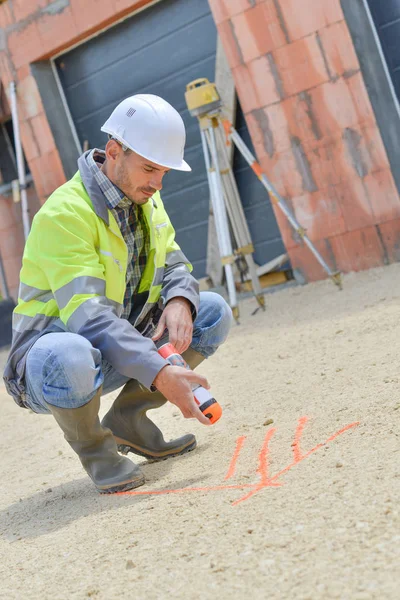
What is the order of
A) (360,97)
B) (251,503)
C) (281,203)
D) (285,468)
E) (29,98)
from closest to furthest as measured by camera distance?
(251,503), (285,468), (360,97), (281,203), (29,98)

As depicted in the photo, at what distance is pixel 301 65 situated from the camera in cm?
679

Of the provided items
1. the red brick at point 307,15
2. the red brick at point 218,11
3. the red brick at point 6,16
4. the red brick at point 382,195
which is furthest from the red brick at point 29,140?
the red brick at point 382,195

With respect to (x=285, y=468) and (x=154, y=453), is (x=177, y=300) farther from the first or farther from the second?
(x=285, y=468)

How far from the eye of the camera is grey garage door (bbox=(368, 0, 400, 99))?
6.77 meters

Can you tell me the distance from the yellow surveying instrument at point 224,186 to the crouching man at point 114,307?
272 cm

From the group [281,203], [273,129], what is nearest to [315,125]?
[273,129]

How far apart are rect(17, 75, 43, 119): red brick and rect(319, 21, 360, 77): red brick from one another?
10.7ft

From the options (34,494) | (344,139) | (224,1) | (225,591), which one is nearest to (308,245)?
(344,139)

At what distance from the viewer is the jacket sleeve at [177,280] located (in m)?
3.64

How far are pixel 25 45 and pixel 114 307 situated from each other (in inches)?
238

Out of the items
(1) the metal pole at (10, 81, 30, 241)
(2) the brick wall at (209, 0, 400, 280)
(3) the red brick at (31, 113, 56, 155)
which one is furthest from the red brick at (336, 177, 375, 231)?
(1) the metal pole at (10, 81, 30, 241)

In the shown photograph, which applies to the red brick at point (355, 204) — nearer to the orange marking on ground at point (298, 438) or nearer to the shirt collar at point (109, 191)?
the orange marking on ground at point (298, 438)

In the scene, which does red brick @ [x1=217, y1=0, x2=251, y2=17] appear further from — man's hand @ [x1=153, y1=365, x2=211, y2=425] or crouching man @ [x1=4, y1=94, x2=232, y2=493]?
man's hand @ [x1=153, y1=365, x2=211, y2=425]

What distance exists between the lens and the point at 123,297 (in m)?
3.47
